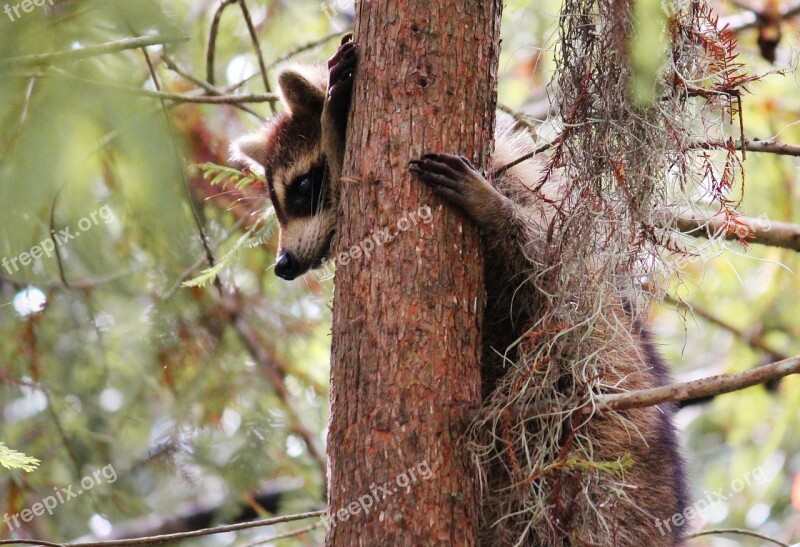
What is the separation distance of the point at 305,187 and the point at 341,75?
959 millimetres

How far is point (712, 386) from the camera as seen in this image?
1.80 metres

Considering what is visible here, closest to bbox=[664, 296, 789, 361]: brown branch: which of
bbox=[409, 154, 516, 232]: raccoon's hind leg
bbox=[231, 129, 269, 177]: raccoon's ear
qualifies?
bbox=[231, 129, 269, 177]: raccoon's ear

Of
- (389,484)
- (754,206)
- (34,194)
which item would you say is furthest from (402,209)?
(754,206)

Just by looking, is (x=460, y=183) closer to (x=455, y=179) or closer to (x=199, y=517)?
(x=455, y=179)

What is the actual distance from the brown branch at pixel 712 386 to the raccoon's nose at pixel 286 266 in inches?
64.6

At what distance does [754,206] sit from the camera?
190 inches

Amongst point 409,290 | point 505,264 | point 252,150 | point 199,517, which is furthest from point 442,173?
point 199,517

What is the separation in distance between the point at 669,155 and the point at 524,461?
0.93 metres

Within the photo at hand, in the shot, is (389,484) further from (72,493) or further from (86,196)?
(72,493)

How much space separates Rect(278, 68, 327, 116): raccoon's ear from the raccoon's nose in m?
0.59

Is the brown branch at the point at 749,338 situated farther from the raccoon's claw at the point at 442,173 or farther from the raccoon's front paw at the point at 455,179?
the raccoon's claw at the point at 442,173

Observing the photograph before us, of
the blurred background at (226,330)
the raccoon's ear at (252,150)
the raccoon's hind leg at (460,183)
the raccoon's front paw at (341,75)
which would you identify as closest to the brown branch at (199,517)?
the blurred background at (226,330)

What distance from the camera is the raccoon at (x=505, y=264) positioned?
229 cm

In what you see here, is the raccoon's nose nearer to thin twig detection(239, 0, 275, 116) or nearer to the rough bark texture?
thin twig detection(239, 0, 275, 116)
